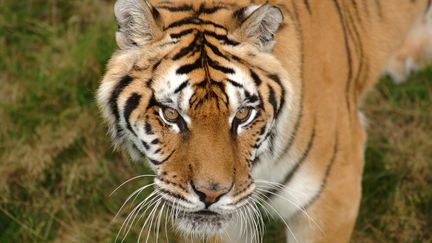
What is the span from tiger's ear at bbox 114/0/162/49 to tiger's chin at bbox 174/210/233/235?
0.45 meters

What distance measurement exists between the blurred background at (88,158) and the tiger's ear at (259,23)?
0.84 metres

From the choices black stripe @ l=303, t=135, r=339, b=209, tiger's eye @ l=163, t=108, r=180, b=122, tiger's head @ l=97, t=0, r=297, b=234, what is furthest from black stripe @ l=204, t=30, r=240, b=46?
black stripe @ l=303, t=135, r=339, b=209

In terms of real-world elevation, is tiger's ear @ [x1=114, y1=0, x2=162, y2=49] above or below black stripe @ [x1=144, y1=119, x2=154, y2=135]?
above

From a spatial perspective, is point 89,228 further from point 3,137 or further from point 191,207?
point 191,207

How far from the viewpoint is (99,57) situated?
3332 millimetres

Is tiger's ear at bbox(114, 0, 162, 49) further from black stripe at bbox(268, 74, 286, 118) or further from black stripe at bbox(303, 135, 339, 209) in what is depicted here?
black stripe at bbox(303, 135, 339, 209)

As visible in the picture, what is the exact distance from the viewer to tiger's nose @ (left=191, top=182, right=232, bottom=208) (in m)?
1.93

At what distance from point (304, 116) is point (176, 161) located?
0.44 m

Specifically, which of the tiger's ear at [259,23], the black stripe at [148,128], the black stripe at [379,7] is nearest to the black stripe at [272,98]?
the tiger's ear at [259,23]

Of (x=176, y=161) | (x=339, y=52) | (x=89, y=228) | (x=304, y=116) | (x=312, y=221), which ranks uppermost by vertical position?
(x=339, y=52)

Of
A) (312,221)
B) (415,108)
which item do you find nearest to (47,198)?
(312,221)

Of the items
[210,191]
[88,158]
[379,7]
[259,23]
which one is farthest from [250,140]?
[88,158]

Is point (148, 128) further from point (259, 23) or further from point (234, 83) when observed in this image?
point (259, 23)

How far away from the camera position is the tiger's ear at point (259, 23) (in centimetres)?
198
